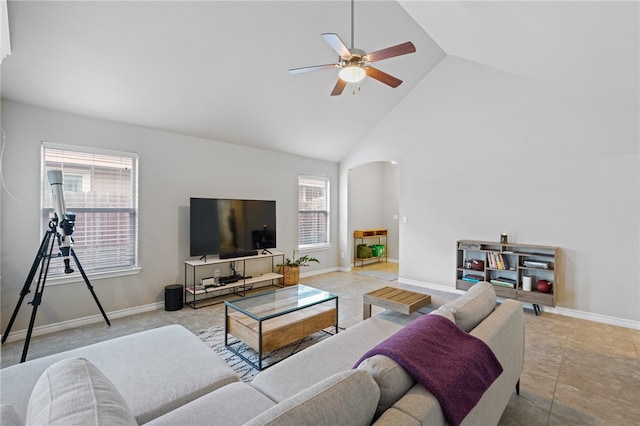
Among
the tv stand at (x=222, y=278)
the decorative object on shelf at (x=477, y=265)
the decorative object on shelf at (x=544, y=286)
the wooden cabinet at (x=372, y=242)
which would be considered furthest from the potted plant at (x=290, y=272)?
→ the decorative object on shelf at (x=544, y=286)

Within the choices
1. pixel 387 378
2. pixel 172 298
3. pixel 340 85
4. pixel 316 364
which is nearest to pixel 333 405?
pixel 387 378

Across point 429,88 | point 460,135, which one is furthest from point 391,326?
point 429,88

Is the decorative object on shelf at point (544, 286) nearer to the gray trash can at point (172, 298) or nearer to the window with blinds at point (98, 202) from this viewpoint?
the gray trash can at point (172, 298)

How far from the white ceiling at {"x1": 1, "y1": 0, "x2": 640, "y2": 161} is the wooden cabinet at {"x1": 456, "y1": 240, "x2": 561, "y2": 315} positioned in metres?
2.14

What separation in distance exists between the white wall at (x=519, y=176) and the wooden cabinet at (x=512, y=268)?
0.62ft

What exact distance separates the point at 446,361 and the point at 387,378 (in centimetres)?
34

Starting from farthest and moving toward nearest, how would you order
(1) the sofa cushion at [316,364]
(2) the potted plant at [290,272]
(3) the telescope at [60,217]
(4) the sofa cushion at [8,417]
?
(2) the potted plant at [290,272] < (3) the telescope at [60,217] < (1) the sofa cushion at [316,364] < (4) the sofa cushion at [8,417]

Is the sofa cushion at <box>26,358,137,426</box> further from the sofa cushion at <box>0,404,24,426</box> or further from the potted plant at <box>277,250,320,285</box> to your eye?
the potted plant at <box>277,250,320,285</box>

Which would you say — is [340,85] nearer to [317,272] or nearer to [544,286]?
[544,286]

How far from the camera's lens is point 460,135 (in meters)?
4.98

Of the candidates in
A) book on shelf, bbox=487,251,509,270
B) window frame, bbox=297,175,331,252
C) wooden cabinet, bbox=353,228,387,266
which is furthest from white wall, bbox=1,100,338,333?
book on shelf, bbox=487,251,509,270

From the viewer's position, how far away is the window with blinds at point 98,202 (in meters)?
3.46

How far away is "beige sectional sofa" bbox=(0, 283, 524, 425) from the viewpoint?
3.07 ft

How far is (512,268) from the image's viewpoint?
437 centimetres
